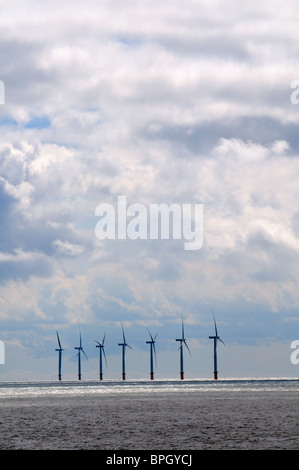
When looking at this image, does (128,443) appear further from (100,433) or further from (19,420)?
(19,420)

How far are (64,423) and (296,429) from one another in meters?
31.1

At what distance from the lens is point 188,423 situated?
315 feet
